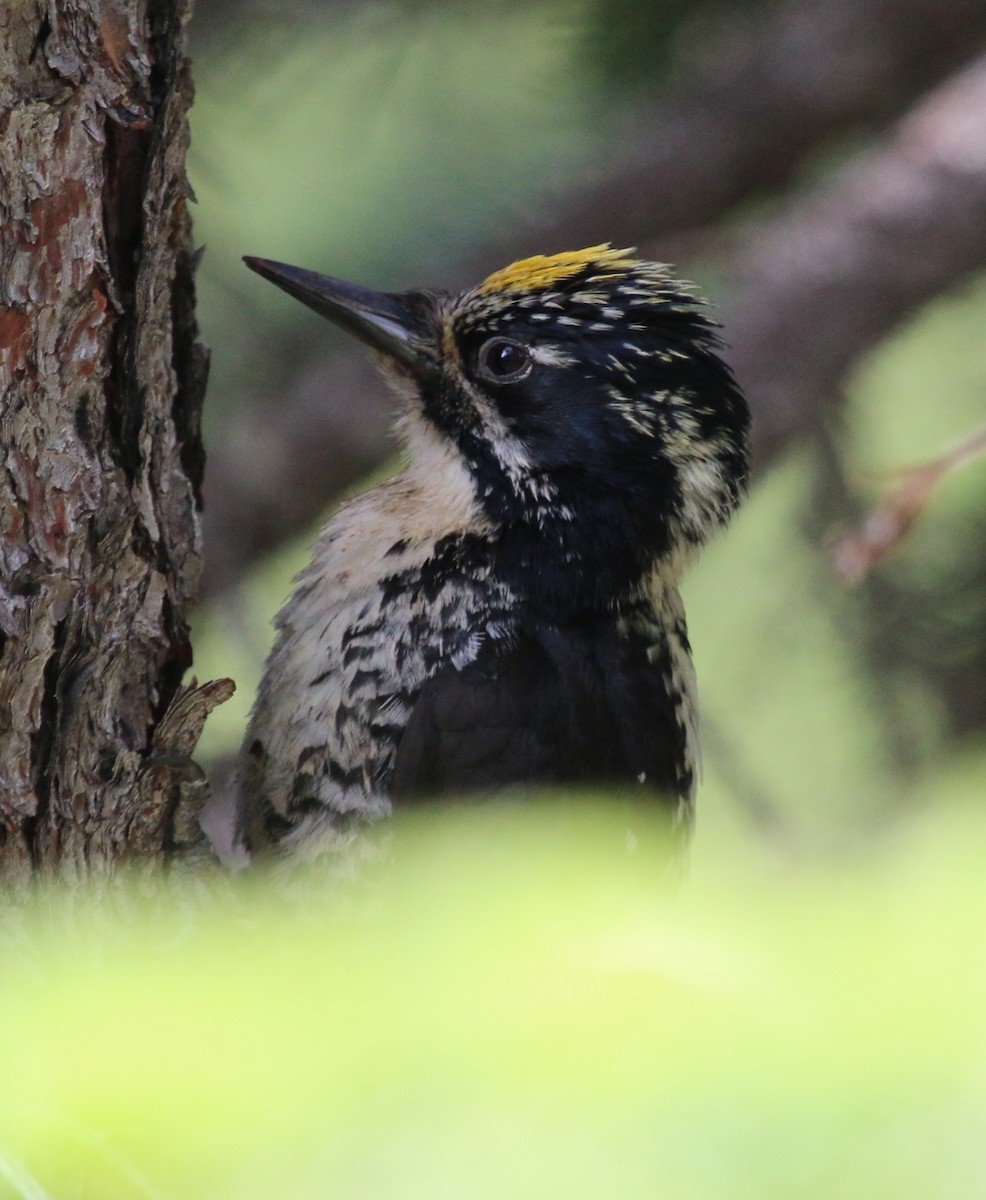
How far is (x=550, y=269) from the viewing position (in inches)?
114

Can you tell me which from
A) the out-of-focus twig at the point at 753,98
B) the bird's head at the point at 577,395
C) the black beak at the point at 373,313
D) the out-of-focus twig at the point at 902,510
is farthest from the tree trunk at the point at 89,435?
the out-of-focus twig at the point at 753,98

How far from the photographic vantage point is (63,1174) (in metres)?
0.84

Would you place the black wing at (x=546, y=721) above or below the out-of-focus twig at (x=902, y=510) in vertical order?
below

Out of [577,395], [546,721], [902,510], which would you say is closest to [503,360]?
[577,395]

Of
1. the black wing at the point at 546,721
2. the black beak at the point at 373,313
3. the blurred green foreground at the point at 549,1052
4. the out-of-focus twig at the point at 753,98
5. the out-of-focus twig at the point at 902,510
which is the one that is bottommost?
the blurred green foreground at the point at 549,1052

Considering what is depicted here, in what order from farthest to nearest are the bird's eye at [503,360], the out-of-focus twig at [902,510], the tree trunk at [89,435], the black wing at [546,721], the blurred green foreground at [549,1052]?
1. the out-of-focus twig at [902,510]
2. the bird's eye at [503,360]
3. the black wing at [546,721]
4. the tree trunk at [89,435]
5. the blurred green foreground at [549,1052]

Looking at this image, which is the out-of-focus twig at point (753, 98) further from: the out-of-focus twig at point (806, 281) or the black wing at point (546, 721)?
the black wing at point (546, 721)

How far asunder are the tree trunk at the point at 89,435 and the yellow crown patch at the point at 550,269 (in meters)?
0.79

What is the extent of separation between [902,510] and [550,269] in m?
0.88

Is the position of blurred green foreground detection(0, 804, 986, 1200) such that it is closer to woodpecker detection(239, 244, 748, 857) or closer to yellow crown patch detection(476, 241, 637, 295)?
woodpecker detection(239, 244, 748, 857)

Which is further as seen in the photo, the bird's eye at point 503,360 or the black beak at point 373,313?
the bird's eye at point 503,360

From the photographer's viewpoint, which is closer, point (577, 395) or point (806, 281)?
point (577, 395)

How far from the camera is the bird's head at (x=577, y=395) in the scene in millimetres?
2773

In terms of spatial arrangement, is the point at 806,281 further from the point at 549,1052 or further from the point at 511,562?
the point at 549,1052
